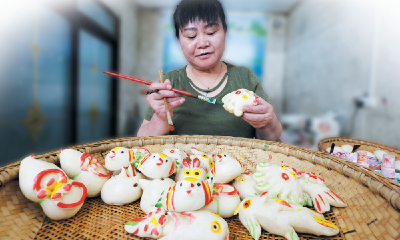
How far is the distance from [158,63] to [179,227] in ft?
17.0

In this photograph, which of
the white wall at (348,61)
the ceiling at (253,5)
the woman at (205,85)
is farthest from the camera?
the ceiling at (253,5)

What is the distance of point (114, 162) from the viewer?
2.87ft

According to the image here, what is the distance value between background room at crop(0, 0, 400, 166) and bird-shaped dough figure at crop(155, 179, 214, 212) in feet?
4.54

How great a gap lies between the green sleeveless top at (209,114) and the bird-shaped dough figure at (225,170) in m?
0.59

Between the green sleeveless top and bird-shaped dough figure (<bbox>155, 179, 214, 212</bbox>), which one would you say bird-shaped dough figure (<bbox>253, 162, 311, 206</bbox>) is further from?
the green sleeveless top

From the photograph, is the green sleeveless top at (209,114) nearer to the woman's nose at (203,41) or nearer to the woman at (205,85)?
the woman at (205,85)

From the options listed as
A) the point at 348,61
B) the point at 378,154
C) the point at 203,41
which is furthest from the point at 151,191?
the point at 348,61

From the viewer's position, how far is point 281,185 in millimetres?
782

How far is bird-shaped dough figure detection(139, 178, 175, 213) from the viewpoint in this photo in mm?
760

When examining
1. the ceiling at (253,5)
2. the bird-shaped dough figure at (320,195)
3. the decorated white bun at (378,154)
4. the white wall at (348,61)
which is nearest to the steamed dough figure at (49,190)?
the bird-shaped dough figure at (320,195)

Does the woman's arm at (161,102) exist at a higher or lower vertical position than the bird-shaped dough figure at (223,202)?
higher

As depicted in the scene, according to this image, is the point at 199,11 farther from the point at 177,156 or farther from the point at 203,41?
the point at 177,156

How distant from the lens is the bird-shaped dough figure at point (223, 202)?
2.45 ft

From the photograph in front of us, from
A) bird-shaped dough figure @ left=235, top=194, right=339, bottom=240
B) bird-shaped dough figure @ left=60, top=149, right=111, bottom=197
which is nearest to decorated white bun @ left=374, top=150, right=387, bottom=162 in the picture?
bird-shaped dough figure @ left=235, top=194, right=339, bottom=240
